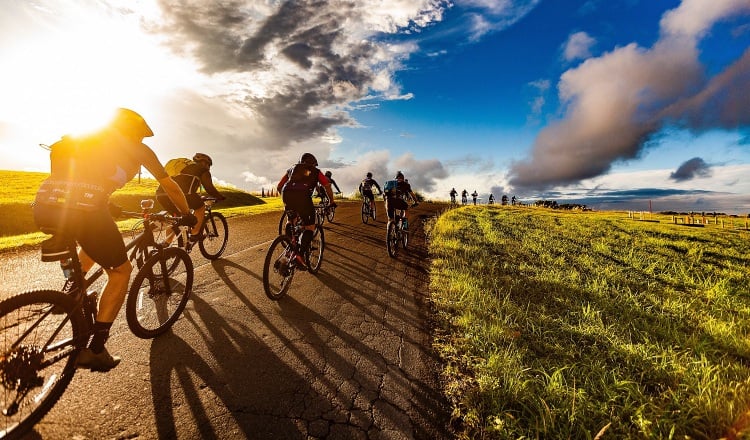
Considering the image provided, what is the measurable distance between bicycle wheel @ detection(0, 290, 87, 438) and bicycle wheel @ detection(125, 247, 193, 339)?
80 centimetres

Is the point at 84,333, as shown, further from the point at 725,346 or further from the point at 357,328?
the point at 725,346

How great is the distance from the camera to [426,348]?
3.99 meters

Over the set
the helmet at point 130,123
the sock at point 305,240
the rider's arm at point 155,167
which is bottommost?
the sock at point 305,240

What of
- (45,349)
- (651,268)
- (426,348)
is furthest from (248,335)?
(651,268)

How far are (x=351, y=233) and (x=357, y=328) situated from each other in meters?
8.37

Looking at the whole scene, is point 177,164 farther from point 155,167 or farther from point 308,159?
point 155,167

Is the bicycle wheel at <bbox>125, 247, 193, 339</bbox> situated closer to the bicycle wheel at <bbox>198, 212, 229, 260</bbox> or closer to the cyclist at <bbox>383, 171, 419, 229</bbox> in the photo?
the bicycle wheel at <bbox>198, 212, 229, 260</bbox>

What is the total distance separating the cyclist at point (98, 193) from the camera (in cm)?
274

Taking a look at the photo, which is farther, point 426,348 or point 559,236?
point 559,236

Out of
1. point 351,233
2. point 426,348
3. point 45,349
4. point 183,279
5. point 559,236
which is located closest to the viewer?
point 45,349

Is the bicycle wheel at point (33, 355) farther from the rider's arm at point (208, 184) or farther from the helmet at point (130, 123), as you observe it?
the rider's arm at point (208, 184)

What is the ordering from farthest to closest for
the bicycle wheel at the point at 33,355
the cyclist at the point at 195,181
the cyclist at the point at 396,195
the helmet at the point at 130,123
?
the cyclist at the point at 396,195 < the cyclist at the point at 195,181 < the helmet at the point at 130,123 < the bicycle wheel at the point at 33,355

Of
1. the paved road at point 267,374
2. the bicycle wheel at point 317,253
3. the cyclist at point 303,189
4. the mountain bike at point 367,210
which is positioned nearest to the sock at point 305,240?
the cyclist at point 303,189

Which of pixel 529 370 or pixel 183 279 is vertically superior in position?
pixel 183 279
